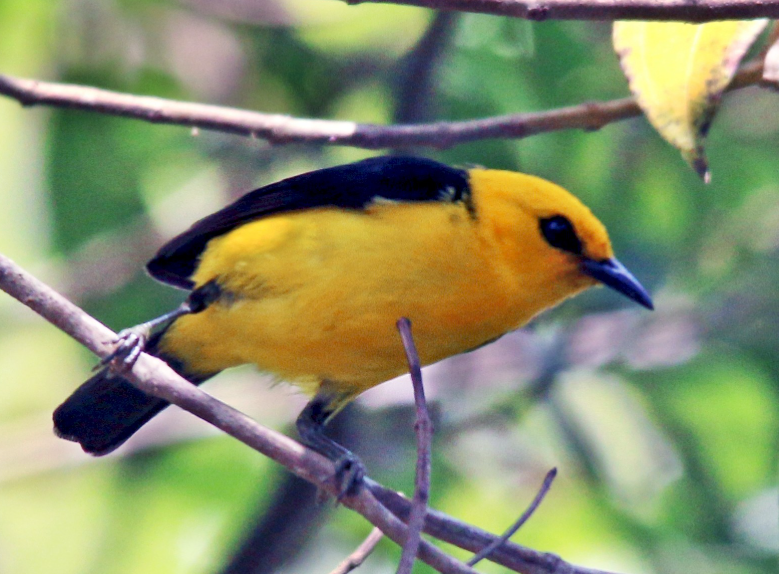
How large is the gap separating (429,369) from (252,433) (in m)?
3.13

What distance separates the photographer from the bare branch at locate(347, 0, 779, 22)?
220cm

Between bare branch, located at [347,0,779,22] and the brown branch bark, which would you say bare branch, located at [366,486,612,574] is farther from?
bare branch, located at [347,0,779,22]

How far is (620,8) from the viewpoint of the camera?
224 centimetres

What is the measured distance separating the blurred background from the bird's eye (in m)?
1.12

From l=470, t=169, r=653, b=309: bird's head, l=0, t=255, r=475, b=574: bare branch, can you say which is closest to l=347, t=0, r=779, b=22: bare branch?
l=0, t=255, r=475, b=574: bare branch

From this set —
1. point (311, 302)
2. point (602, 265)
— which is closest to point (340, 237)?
point (311, 302)

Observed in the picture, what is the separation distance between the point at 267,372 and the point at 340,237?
24.1 inches

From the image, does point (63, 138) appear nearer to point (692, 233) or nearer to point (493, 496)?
point (493, 496)

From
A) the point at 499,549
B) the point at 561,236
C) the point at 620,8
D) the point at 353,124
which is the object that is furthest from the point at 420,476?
the point at 561,236

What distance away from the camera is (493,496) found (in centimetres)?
493

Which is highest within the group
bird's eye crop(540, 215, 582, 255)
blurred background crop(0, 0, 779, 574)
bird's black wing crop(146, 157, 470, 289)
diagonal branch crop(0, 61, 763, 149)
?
diagonal branch crop(0, 61, 763, 149)

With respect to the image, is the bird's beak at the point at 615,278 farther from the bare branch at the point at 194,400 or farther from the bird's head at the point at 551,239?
the bare branch at the point at 194,400

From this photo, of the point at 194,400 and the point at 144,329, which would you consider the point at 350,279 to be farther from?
the point at 194,400

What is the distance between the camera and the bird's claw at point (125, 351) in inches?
106
